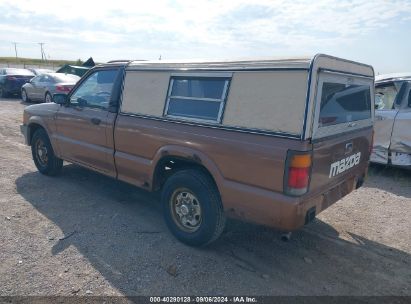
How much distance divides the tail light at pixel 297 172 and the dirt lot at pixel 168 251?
948 millimetres

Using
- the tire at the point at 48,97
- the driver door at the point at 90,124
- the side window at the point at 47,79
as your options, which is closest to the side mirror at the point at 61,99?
the driver door at the point at 90,124

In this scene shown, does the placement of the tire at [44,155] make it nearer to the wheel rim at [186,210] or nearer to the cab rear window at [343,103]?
the wheel rim at [186,210]

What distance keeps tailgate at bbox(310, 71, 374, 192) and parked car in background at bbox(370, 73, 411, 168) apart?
7.72 feet

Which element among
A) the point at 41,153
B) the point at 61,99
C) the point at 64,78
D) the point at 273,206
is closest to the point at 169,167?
the point at 273,206

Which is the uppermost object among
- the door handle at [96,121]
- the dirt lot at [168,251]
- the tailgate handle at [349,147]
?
the door handle at [96,121]

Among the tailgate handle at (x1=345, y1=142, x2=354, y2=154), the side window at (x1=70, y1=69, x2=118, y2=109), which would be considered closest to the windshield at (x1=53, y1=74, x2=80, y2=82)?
the side window at (x1=70, y1=69, x2=118, y2=109)

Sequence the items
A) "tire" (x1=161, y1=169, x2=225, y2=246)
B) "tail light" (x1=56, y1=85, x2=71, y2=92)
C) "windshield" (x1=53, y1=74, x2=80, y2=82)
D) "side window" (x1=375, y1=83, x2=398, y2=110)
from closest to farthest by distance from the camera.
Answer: "tire" (x1=161, y1=169, x2=225, y2=246), "side window" (x1=375, y1=83, x2=398, y2=110), "tail light" (x1=56, y1=85, x2=71, y2=92), "windshield" (x1=53, y1=74, x2=80, y2=82)

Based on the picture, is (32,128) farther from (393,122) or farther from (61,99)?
(393,122)

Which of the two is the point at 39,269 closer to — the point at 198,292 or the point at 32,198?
the point at 198,292

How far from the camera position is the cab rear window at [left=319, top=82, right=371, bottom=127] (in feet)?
10.3

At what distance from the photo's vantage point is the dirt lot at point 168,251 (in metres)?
3.16

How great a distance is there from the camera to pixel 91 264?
11.3 feet

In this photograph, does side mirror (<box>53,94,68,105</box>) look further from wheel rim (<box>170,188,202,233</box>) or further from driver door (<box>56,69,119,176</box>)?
wheel rim (<box>170,188,202,233</box>)

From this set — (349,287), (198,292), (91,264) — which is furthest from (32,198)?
(349,287)
